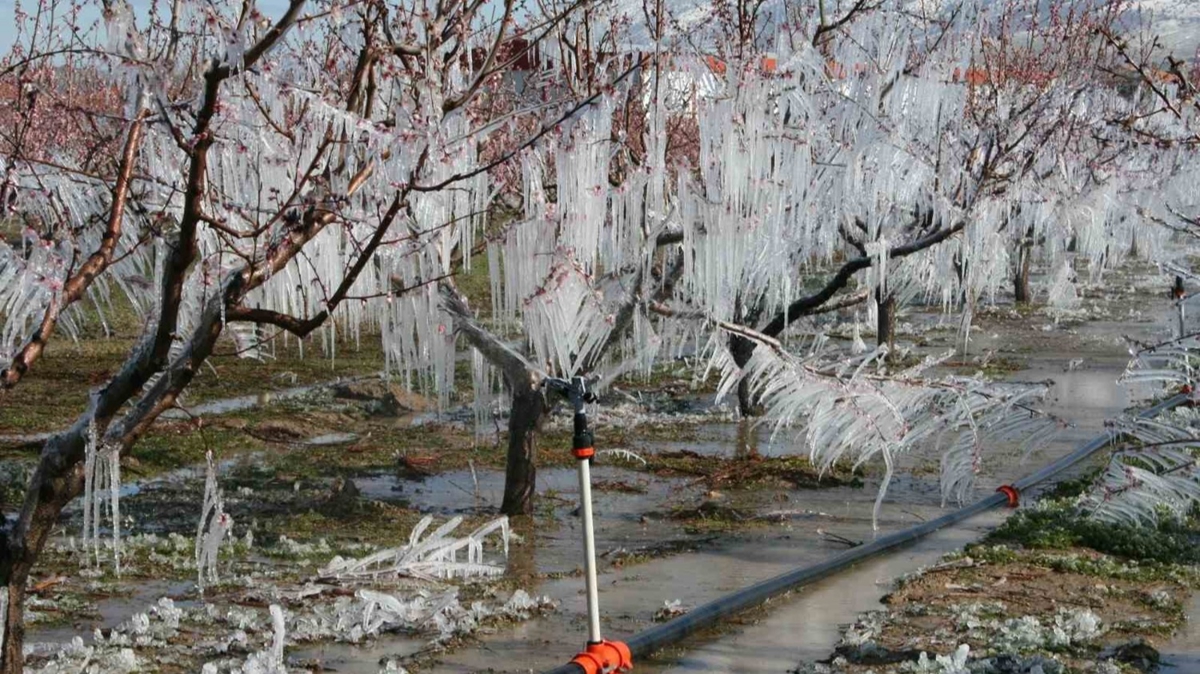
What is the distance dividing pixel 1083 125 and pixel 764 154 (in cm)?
1128

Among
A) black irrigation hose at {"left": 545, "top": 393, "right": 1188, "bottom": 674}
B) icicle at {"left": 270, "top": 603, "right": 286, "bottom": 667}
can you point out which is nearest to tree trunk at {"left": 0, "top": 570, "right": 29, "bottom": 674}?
icicle at {"left": 270, "top": 603, "right": 286, "bottom": 667}

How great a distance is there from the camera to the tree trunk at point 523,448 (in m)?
10.4

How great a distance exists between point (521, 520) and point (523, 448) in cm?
56

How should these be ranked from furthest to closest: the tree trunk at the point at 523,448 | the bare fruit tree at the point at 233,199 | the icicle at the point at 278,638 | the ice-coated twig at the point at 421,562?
the tree trunk at the point at 523,448 → the ice-coated twig at the point at 421,562 → the icicle at the point at 278,638 → the bare fruit tree at the point at 233,199

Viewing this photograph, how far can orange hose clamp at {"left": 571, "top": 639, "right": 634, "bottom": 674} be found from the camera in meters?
5.52

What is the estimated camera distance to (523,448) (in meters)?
10.4

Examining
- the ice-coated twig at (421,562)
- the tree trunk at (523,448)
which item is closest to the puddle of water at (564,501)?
the tree trunk at (523,448)

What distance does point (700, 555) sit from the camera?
9.49 meters

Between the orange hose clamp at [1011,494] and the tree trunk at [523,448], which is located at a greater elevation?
the tree trunk at [523,448]

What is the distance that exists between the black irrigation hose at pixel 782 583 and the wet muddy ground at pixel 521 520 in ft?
0.26

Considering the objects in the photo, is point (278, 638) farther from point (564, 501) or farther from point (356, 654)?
point (564, 501)

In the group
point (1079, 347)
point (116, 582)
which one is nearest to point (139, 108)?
point (116, 582)

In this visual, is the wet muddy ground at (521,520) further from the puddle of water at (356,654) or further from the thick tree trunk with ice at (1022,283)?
the thick tree trunk with ice at (1022,283)

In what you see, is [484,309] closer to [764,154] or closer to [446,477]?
[446,477]
